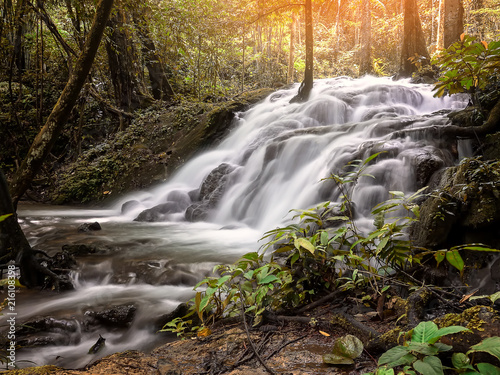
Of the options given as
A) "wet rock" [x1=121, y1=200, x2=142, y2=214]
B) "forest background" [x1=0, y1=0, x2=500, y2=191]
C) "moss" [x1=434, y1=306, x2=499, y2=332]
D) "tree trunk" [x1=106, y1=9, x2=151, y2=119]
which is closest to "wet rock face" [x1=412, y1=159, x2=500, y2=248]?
"moss" [x1=434, y1=306, x2=499, y2=332]

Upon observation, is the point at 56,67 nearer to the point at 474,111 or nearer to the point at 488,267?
the point at 474,111

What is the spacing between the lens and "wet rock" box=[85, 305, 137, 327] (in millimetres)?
3094

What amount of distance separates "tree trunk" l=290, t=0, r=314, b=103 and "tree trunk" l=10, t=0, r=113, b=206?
8.04 m

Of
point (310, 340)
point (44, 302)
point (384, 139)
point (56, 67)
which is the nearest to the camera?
point (310, 340)

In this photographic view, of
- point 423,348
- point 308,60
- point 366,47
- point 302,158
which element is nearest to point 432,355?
point 423,348

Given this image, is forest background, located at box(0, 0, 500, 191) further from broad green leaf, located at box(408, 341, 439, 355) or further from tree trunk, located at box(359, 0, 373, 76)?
broad green leaf, located at box(408, 341, 439, 355)

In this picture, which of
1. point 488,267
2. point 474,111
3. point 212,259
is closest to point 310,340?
point 488,267

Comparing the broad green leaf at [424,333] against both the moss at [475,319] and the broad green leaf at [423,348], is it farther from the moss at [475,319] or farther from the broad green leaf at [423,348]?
the moss at [475,319]

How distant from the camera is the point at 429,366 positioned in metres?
1.19

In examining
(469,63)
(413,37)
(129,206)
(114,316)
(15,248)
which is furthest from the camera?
(413,37)

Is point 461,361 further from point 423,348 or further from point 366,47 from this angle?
point 366,47

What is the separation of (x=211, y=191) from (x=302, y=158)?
8.08 ft

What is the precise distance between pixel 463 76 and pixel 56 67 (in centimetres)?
1587

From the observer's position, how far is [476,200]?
2.91 metres
